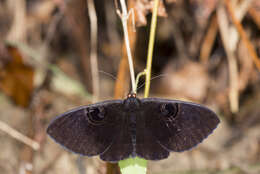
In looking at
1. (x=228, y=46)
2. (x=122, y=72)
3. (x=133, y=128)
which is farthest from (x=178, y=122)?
(x=228, y=46)

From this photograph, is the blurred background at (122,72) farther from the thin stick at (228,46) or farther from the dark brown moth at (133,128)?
the dark brown moth at (133,128)

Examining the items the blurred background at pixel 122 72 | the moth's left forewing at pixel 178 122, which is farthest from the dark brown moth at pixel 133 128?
the blurred background at pixel 122 72

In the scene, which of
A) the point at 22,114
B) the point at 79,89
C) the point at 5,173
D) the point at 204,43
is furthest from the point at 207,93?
the point at 5,173

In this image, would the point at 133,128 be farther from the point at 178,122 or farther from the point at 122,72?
the point at 122,72

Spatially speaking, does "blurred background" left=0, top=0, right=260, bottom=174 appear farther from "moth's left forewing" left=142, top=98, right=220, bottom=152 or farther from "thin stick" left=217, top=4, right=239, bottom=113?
"moth's left forewing" left=142, top=98, right=220, bottom=152

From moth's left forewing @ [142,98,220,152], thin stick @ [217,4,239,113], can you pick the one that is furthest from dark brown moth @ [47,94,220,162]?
thin stick @ [217,4,239,113]

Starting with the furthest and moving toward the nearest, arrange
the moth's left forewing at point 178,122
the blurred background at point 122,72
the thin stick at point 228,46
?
the thin stick at point 228,46
the blurred background at point 122,72
the moth's left forewing at point 178,122
